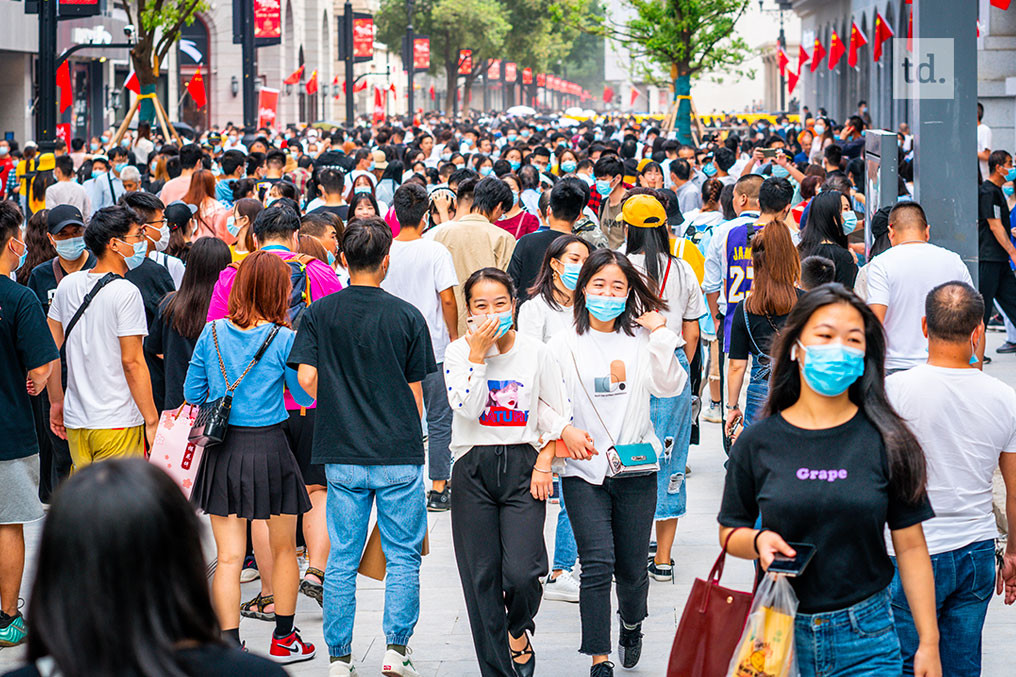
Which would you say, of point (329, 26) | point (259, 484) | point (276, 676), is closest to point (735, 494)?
point (276, 676)

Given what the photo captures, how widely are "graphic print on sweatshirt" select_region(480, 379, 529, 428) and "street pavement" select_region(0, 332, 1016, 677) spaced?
119 centimetres

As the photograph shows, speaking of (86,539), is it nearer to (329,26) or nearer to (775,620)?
(775,620)

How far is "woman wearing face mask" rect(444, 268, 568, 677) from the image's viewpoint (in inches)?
199

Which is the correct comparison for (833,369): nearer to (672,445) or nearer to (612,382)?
(612,382)

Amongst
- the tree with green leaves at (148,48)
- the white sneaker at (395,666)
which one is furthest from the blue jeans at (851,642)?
the tree with green leaves at (148,48)

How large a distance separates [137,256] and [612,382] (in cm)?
282

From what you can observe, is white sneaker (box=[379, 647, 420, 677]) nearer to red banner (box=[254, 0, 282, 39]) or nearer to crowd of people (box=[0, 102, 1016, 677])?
crowd of people (box=[0, 102, 1016, 677])

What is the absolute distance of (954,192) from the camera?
27.5 feet

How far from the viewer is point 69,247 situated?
723cm

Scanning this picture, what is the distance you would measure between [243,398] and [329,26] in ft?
234

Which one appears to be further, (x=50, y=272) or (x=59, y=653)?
(x=50, y=272)

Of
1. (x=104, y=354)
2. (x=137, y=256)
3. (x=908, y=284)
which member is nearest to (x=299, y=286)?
(x=137, y=256)

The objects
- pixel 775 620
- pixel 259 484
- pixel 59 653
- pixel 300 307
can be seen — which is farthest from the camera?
pixel 300 307

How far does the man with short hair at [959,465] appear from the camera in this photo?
426 cm
